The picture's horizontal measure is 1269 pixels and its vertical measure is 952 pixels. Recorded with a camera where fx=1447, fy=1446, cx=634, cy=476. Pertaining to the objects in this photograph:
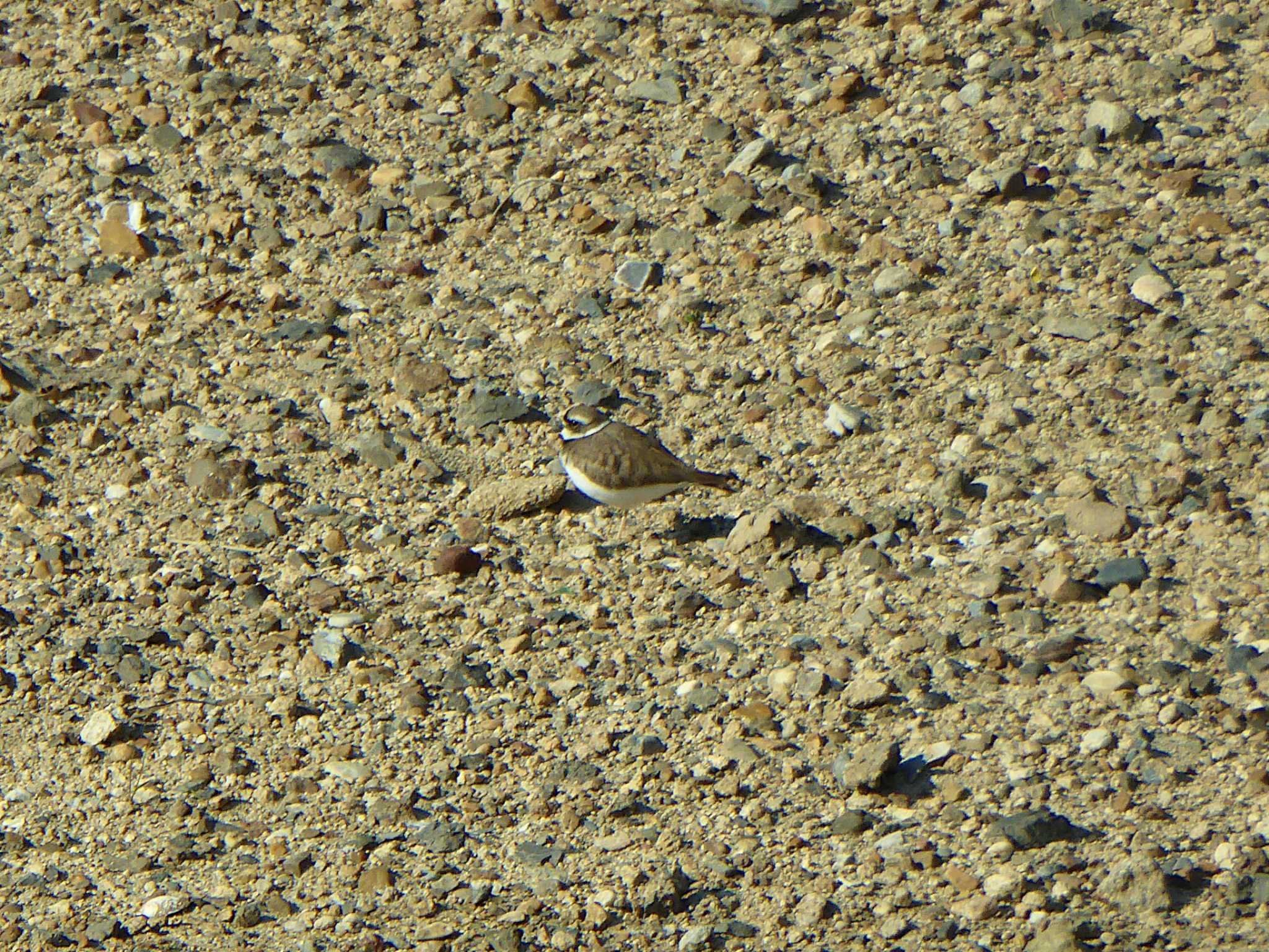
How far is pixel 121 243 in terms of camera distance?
20.2ft

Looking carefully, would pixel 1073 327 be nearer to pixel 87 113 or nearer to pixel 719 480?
pixel 719 480

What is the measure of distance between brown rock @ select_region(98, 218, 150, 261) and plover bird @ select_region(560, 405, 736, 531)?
2.29 metres

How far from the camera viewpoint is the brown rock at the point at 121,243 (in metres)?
6.15

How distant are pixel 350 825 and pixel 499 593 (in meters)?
1.00

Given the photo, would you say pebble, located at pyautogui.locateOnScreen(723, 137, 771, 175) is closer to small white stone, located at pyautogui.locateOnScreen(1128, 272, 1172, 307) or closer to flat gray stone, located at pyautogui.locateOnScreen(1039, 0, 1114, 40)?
flat gray stone, located at pyautogui.locateOnScreen(1039, 0, 1114, 40)

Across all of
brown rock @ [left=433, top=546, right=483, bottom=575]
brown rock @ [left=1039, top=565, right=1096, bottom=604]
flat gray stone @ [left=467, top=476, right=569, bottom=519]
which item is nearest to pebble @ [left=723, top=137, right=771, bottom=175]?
flat gray stone @ [left=467, top=476, right=569, bottom=519]

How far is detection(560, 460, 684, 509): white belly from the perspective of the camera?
15.6 feet

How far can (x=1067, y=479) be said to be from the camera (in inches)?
187

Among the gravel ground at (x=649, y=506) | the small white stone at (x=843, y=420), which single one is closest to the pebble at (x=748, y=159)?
the gravel ground at (x=649, y=506)

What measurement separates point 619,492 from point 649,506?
1.18ft

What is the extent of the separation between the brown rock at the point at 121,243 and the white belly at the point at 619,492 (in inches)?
94.4

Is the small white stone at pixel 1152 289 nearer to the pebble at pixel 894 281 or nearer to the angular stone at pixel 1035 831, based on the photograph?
the pebble at pixel 894 281

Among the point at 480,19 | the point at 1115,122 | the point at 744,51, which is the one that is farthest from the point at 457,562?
the point at 1115,122

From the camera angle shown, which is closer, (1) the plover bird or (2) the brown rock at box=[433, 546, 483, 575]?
(1) the plover bird
